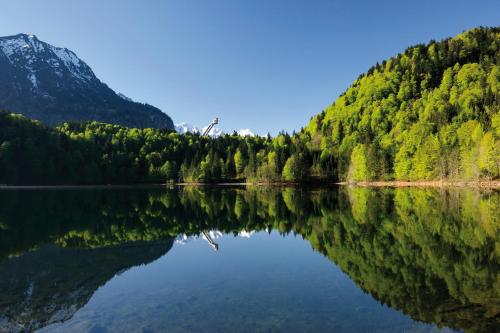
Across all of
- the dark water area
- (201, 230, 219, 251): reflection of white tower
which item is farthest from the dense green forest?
(201, 230, 219, 251): reflection of white tower

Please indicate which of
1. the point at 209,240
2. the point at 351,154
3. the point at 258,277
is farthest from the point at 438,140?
the point at 258,277

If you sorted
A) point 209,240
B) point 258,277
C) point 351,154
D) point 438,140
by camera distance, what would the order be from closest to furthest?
point 258,277
point 209,240
point 438,140
point 351,154

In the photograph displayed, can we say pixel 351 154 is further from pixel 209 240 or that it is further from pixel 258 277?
pixel 258 277

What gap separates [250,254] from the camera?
91.2 ft

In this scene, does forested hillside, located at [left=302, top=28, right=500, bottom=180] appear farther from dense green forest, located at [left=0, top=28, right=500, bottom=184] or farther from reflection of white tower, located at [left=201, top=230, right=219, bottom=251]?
reflection of white tower, located at [left=201, top=230, right=219, bottom=251]

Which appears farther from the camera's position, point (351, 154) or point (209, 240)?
point (351, 154)

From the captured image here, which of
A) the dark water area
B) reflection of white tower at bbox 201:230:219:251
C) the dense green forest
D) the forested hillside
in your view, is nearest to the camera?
the dark water area

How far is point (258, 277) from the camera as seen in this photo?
2103 cm

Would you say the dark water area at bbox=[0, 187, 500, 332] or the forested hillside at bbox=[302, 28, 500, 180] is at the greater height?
the forested hillside at bbox=[302, 28, 500, 180]

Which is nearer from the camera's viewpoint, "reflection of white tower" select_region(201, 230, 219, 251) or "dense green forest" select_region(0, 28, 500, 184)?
"reflection of white tower" select_region(201, 230, 219, 251)

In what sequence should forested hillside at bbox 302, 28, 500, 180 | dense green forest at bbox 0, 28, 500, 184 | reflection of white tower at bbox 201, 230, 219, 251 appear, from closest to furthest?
reflection of white tower at bbox 201, 230, 219, 251, forested hillside at bbox 302, 28, 500, 180, dense green forest at bbox 0, 28, 500, 184

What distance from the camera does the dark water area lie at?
13695 millimetres

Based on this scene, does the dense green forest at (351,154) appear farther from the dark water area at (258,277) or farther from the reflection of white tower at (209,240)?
the reflection of white tower at (209,240)

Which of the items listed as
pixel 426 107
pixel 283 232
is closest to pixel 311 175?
pixel 426 107
